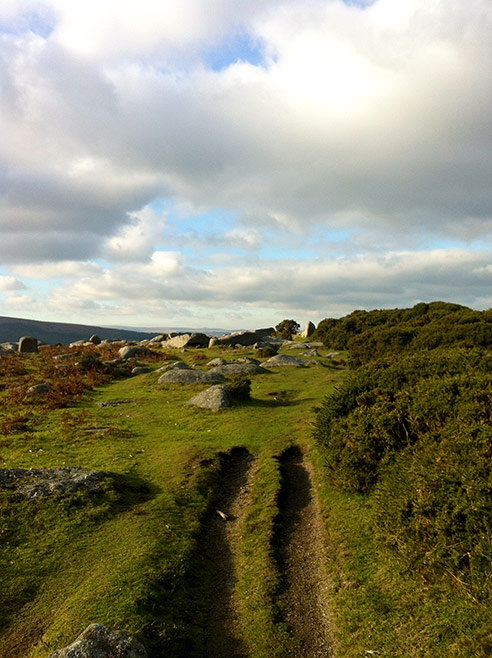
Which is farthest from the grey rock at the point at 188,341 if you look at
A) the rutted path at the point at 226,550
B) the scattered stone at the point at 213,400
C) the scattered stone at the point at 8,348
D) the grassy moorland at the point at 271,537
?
the rutted path at the point at 226,550

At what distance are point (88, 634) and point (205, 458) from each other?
31.0ft

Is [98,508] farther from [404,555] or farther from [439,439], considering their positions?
[439,439]

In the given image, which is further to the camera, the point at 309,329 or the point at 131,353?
the point at 309,329

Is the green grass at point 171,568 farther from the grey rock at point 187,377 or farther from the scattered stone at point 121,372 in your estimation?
the scattered stone at point 121,372

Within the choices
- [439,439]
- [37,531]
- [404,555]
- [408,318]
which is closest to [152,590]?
[37,531]

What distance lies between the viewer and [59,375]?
33.9 metres

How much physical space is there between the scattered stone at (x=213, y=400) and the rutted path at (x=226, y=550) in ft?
20.3

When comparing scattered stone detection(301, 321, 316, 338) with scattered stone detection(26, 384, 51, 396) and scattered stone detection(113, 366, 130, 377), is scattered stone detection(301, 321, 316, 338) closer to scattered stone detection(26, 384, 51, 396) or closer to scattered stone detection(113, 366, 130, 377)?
scattered stone detection(113, 366, 130, 377)

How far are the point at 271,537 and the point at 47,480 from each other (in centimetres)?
705

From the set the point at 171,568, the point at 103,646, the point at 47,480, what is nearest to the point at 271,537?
the point at 171,568

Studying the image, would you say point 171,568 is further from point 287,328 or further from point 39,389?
point 287,328

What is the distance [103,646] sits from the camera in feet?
19.4

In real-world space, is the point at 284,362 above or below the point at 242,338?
below

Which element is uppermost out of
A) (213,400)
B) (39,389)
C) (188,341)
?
(188,341)
